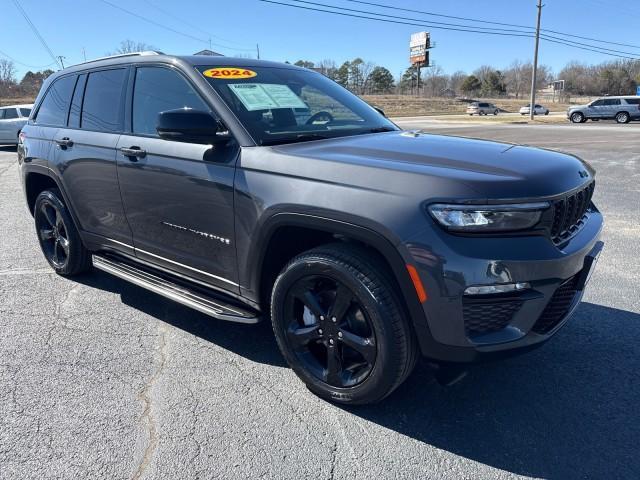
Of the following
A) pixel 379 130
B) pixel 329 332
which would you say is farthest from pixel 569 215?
pixel 379 130

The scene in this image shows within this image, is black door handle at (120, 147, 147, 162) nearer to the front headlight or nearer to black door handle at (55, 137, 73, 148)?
black door handle at (55, 137, 73, 148)

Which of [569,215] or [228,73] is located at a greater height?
[228,73]

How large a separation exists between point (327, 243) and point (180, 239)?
43.7 inches

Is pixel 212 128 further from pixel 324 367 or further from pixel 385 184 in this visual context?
pixel 324 367

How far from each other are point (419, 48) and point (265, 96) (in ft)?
274

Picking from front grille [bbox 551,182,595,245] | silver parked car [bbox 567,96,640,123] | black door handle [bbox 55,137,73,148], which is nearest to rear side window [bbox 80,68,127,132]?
black door handle [bbox 55,137,73,148]

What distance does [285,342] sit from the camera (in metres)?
2.90

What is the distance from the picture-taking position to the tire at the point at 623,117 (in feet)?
109

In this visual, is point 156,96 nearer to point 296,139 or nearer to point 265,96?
point 265,96

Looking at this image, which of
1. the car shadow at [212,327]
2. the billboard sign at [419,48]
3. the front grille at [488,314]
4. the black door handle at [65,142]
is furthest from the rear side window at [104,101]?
the billboard sign at [419,48]

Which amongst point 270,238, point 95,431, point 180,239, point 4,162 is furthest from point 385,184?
point 4,162

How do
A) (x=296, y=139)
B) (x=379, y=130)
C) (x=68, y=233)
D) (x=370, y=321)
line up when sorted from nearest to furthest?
(x=370, y=321)
(x=296, y=139)
(x=379, y=130)
(x=68, y=233)

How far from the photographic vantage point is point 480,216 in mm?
2203

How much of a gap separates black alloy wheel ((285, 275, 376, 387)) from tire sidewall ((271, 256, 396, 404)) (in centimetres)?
3
